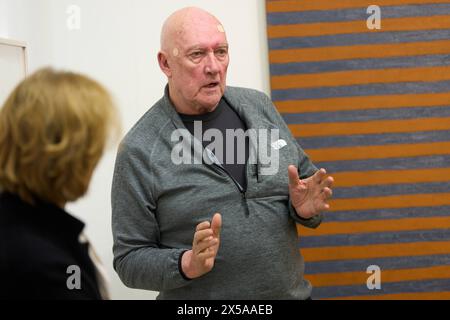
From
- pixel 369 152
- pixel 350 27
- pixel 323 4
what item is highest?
pixel 323 4

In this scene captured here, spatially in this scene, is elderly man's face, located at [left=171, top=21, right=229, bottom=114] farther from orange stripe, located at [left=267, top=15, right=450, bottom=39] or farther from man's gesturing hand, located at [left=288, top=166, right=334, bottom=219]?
orange stripe, located at [left=267, top=15, right=450, bottom=39]

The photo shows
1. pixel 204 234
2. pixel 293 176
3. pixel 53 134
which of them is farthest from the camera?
pixel 293 176

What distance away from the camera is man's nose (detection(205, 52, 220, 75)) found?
173cm

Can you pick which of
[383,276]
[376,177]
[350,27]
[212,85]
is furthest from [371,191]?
[212,85]

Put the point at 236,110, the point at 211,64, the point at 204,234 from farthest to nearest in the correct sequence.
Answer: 1. the point at 236,110
2. the point at 211,64
3. the point at 204,234

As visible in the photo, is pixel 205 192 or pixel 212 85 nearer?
pixel 205 192

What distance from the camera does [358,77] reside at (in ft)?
8.36

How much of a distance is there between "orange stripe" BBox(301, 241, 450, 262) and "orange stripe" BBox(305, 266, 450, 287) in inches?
3.0

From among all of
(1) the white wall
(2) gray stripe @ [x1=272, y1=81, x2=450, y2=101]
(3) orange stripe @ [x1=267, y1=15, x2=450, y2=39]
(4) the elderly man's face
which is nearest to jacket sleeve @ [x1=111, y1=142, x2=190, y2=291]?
(4) the elderly man's face

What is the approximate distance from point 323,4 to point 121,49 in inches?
39.1

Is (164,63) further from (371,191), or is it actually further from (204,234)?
(371,191)

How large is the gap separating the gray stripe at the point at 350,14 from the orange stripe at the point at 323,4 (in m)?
0.02

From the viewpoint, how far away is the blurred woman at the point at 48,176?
0.92 m

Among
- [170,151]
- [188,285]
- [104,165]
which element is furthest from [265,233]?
[104,165]
